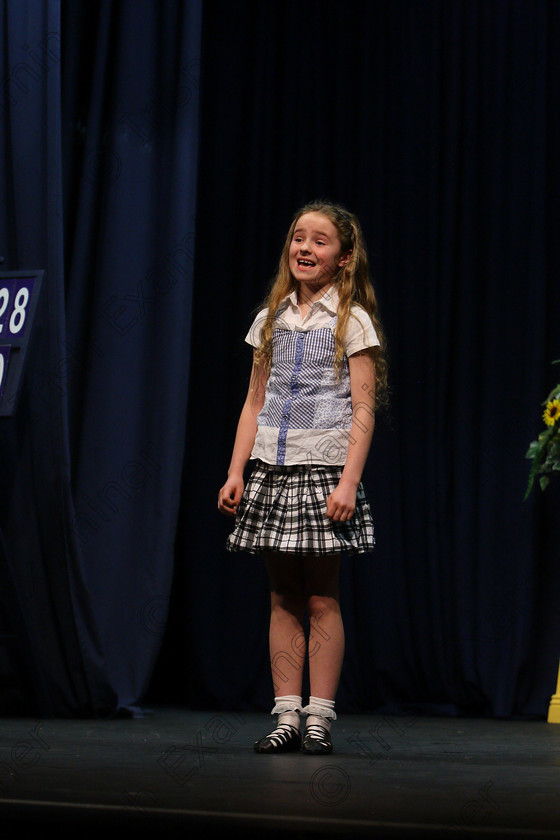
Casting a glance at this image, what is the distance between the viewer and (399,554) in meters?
3.42

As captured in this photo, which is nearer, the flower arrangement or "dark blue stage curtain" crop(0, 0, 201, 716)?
the flower arrangement

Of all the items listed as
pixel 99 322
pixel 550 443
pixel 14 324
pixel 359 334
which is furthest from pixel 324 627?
pixel 99 322

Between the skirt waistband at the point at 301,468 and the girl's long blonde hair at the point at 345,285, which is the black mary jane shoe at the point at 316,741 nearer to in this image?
the skirt waistband at the point at 301,468

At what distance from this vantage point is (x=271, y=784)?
1757 millimetres

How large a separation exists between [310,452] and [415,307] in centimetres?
131

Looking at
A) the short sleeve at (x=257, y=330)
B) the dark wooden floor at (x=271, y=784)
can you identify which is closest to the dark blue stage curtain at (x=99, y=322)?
the dark wooden floor at (x=271, y=784)

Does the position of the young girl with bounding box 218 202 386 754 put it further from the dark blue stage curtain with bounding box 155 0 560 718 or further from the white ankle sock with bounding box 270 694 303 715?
the dark blue stage curtain with bounding box 155 0 560 718

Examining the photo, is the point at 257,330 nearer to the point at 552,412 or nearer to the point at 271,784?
the point at 552,412

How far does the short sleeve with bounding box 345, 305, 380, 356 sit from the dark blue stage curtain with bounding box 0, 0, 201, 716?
1042 mm

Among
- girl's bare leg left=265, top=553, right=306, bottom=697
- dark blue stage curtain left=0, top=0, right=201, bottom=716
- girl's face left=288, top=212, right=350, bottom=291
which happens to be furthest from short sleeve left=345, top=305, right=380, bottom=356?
dark blue stage curtain left=0, top=0, right=201, bottom=716

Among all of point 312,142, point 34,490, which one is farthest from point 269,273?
point 34,490

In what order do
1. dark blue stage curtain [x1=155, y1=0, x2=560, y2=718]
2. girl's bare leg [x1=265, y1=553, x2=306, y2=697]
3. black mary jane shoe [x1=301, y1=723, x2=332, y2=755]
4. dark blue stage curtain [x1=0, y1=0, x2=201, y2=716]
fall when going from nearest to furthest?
black mary jane shoe [x1=301, y1=723, x2=332, y2=755]
girl's bare leg [x1=265, y1=553, x2=306, y2=697]
dark blue stage curtain [x1=0, y1=0, x2=201, y2=716]
dark blue stage curtain [x1=155, y1=0, x2=560, y2=718]

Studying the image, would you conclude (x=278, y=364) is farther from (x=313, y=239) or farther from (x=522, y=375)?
(x=522, y=375)

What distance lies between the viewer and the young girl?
2268 millimetres
